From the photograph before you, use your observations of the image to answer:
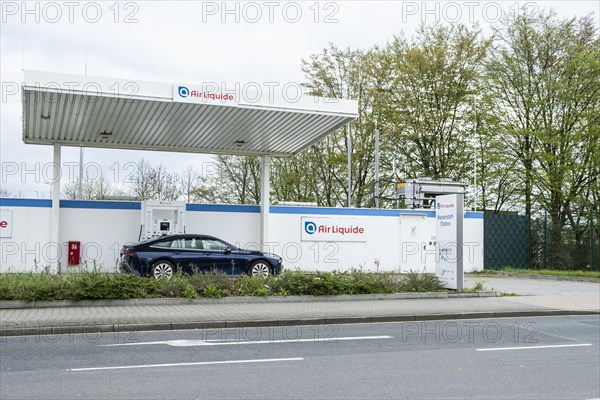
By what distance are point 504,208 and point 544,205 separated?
310cm

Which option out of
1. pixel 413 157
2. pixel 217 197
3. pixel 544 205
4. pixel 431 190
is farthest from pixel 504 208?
pixel 217 197

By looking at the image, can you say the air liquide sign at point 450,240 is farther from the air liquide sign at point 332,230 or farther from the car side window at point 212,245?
the air liquide sign at point 332,230

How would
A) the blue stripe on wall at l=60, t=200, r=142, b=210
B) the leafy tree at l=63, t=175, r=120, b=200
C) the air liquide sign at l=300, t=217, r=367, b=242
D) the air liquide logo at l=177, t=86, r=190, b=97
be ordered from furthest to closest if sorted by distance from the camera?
the leafy tree at l=63, t=175, r=120, b=200
the air liquide sign at l=300, t=217, r=367, b=242
the blue stripe on wall at l=60, t=200, r=142, b=210
the air liquide logo at l=177, t=86, r=190, b=97

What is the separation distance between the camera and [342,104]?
779 inches

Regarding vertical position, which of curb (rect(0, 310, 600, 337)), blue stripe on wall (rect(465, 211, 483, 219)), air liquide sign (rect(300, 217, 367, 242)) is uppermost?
blue stripe on wall (rect(465, 211, 483, 219))

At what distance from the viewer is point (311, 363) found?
908 centimetres

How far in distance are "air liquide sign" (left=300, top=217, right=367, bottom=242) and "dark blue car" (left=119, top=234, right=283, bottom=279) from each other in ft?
19.0

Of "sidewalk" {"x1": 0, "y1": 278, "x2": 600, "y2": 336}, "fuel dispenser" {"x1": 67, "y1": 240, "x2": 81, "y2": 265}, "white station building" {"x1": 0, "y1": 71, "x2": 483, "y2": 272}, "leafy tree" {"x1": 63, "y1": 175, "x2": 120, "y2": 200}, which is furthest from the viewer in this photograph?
"leafy tree" {"x1": 63, "y1": 175, "x2": 120, "y2": 200}

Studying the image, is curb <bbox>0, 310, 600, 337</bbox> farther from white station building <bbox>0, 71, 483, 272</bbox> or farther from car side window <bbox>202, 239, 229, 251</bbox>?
car side window <bbox>202, 239, 229, 251</bbox>

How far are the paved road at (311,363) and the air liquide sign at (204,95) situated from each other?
8.12m

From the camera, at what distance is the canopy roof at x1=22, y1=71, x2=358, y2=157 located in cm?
1761

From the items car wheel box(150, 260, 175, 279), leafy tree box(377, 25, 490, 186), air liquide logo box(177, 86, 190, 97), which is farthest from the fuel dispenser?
leafy tree box(377, 25, 490, 186)

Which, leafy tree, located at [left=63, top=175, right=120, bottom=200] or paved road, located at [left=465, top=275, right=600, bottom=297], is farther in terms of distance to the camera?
leafy tree, located at [left=63, top=175, right=120, bottom=200]

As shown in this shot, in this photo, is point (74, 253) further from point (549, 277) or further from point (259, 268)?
point (549, 277)
